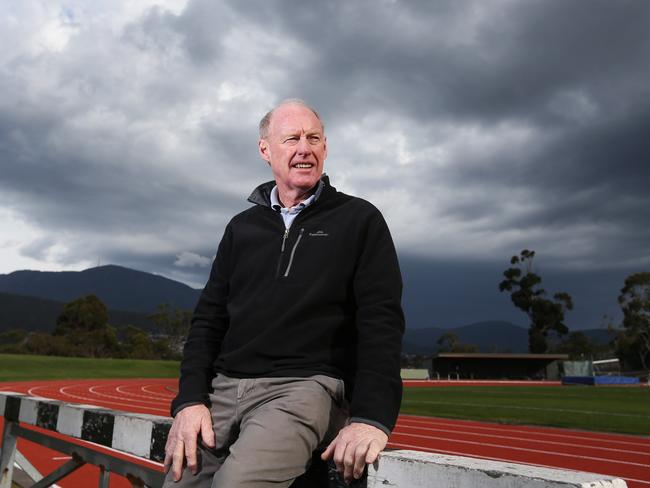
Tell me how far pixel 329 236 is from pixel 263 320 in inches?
12.5

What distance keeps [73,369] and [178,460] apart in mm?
43715

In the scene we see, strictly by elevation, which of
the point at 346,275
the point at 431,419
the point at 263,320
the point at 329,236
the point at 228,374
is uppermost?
the point at 329,236

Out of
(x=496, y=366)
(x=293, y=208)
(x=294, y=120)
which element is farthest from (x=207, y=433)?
(x=496, y=366)


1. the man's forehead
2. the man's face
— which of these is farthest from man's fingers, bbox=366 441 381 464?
the man's forehead

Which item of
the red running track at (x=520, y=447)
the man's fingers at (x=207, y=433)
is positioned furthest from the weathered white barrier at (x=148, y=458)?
the red running track at (x=520, y=447)

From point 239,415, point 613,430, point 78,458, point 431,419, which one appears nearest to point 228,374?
point 239,415

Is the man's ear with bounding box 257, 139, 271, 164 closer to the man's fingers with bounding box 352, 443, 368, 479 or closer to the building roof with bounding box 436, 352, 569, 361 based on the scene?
the man's fingers with bounding box 352, 443, 368, 479

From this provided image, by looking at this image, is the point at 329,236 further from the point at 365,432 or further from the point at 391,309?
the point at 365,432

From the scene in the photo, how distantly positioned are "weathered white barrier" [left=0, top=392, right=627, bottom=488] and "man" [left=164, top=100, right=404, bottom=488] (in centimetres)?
12

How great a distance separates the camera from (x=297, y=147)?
2.05 m

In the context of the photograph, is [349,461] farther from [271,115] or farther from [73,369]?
[73,369]

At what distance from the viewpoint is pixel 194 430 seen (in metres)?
1.76

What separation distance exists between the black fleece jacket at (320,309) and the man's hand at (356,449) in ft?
0.29

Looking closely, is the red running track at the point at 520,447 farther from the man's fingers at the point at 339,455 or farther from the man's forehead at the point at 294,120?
the man's fingers at the point at 339,455
